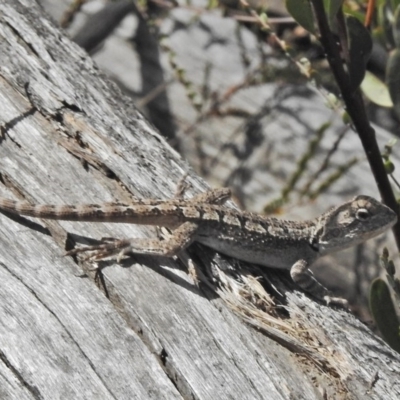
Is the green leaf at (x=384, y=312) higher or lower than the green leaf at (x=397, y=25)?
lower

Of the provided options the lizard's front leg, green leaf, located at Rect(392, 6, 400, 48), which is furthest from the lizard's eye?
green leaf, located at Rect(392, 6, 400, 48)

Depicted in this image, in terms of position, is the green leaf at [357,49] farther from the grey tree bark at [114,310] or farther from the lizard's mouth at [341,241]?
the lizard's mouth at [341,241]

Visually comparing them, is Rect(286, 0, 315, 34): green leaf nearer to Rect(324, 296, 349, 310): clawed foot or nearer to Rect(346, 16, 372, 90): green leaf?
Rect(346, 16, 372, 90): green leaf

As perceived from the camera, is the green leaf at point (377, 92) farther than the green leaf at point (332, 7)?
Yes

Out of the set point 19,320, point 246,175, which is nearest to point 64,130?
point 19,320

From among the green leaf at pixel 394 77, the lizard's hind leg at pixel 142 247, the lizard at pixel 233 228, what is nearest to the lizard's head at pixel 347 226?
the lizard at pixel 233 228

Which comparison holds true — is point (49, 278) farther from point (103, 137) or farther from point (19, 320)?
point (103, 137)

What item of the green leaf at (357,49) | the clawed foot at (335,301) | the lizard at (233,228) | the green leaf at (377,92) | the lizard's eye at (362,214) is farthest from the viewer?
the lizard's eye at (362,214)
